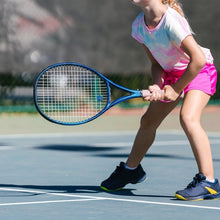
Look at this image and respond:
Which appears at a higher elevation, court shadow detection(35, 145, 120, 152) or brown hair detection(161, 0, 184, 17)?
court shadow detection(35, 145, 120, 152)

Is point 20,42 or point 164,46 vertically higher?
point 20,42

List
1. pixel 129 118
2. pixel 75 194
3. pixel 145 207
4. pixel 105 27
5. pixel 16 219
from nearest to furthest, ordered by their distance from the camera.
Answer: pixel 16 219 → pixel 145 207 → pixel 75 194 → pixel 129 118 → pixel 105 27

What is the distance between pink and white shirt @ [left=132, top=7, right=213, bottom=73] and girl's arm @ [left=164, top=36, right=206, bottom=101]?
0.06 m

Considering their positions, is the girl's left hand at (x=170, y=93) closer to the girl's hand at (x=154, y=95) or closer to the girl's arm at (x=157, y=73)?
the girl's hand at (x=154, y=95)

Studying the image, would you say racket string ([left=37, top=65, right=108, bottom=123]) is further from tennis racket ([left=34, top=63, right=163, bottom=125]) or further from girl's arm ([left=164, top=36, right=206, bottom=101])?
girl's arm ([left=164, top=36, right=206, bottom=101])

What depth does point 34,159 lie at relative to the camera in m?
9.05

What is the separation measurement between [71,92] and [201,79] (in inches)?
40.4

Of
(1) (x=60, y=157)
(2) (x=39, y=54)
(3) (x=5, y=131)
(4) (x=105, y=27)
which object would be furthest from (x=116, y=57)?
(1) (x=60, y=157)

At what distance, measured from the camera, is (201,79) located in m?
6.19

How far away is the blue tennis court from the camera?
5.55 m

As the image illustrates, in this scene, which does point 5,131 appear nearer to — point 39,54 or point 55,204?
point 39,54

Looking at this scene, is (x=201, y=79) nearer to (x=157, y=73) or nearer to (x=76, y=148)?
(x=157, y=73)

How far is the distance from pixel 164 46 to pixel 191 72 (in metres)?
0.31

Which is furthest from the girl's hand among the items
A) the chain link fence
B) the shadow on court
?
the chain link fence
